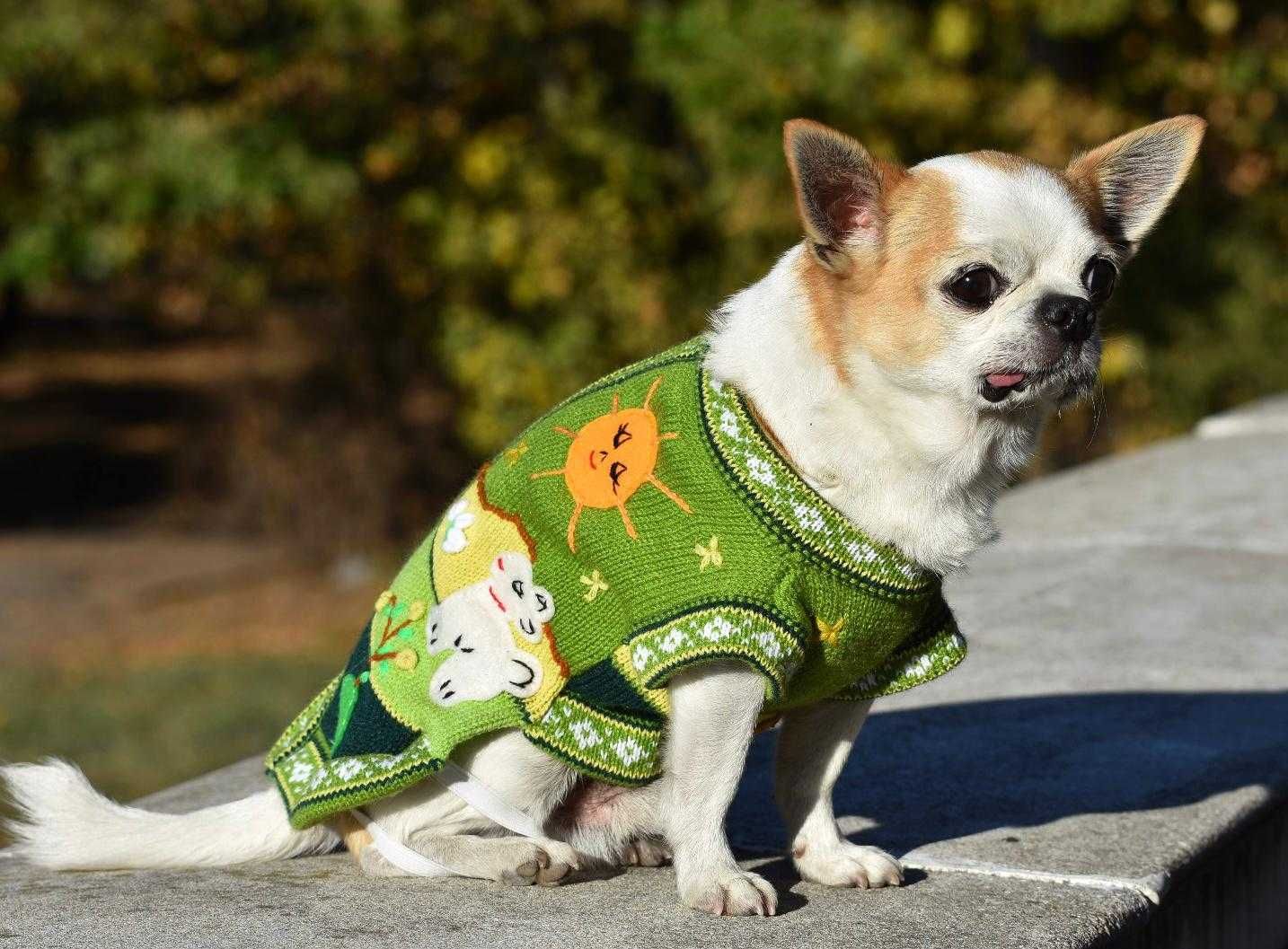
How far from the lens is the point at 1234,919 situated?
3.58 m

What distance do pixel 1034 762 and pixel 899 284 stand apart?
1454 mm

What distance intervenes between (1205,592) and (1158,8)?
491 cm

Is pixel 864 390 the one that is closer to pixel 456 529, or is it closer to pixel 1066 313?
pixel 1066 313

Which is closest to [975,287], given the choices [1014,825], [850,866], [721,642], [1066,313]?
[1066,313]

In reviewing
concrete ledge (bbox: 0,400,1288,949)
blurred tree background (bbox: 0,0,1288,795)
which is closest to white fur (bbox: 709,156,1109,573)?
concrete ledge (bbox: 0,400,1288,949)

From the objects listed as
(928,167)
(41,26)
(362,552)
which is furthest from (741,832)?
(362,552)

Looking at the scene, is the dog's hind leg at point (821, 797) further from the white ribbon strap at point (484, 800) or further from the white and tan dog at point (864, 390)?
the white ribbon strap at point (484, 800)

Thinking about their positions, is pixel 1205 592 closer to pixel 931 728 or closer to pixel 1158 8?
pixel 931 728

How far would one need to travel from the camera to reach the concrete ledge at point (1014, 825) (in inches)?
119

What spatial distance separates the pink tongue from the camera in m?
3.01

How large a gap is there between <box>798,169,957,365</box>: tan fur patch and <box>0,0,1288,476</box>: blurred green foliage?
5850 mm

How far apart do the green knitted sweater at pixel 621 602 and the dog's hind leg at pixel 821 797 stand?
0.37ft

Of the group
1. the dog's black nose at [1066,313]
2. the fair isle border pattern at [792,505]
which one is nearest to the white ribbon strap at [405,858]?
the fair isle border pattern at [792,505]

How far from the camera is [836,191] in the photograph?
308 centimetres
